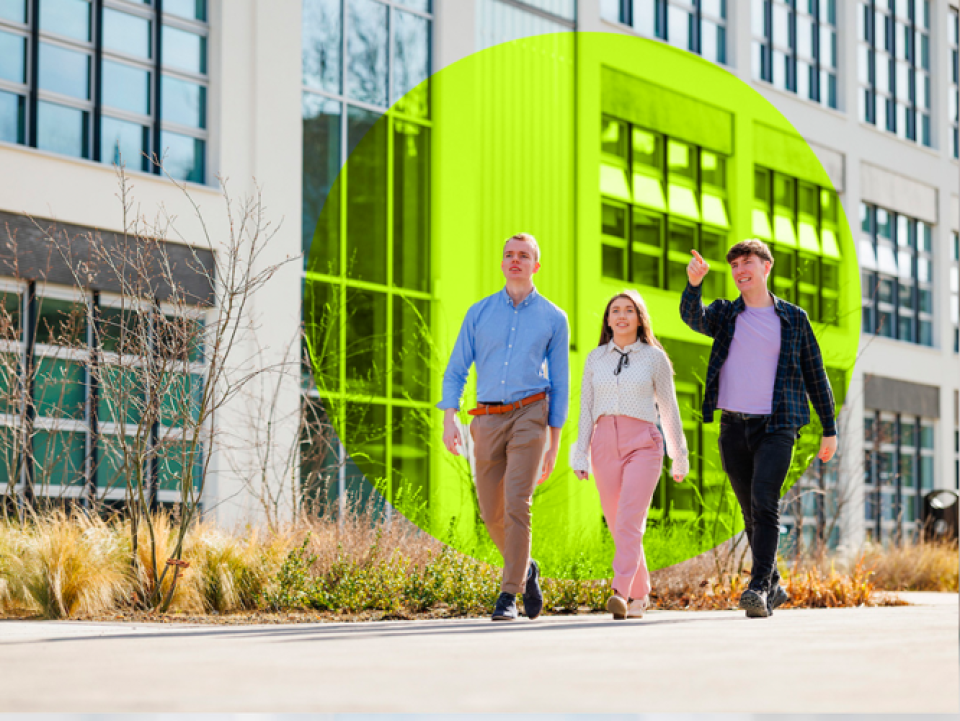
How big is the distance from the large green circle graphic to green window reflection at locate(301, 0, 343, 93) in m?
0.37

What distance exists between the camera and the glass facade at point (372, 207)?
13.1m

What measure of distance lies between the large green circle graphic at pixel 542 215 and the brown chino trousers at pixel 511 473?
15.2 feet

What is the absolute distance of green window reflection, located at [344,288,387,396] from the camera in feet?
42.6

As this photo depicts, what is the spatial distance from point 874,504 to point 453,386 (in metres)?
16.4

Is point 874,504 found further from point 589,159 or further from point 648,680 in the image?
point 648,680

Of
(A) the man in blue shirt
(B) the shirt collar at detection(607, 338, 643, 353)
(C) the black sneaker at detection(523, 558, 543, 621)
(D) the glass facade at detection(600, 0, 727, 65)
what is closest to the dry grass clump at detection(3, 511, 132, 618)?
(A) the man in blue shirt

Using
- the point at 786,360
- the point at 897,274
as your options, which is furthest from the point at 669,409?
the point at 897,274

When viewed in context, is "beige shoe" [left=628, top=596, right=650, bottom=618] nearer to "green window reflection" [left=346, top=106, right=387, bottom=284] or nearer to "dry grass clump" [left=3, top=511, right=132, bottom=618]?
"dry grass clump" [left=3, top=511, right=132, bottom=618]

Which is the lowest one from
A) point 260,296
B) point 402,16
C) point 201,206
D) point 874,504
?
point 874,504

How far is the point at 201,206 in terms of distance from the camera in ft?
43.7

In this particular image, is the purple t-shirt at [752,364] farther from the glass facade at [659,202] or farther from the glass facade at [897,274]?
the glass facade at [897,274]

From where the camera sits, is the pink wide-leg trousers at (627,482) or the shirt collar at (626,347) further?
the shirt collar at (626,347)

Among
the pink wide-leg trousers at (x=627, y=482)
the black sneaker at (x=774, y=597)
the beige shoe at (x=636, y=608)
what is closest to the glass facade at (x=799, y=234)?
the black sneaker at (x=774, y=597)

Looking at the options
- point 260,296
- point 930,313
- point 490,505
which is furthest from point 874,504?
point 490,505
